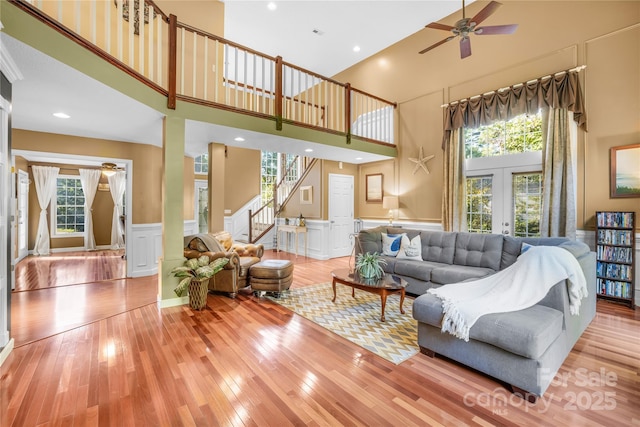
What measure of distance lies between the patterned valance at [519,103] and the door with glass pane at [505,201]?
950 mm

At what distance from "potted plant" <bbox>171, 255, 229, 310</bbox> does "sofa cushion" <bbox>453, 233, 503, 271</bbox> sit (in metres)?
3.40

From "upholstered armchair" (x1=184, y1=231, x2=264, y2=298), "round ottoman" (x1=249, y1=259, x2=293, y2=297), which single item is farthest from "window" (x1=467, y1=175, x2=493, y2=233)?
"upholstered armchair" (x1=184, y1=231, x2=264, y2=298)

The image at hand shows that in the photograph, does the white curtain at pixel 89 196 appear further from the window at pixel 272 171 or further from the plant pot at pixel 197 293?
the plant pot at pixel 197 293

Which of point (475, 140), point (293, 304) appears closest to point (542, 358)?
point (293, 304)

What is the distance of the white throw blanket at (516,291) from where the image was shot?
2205 millimetres

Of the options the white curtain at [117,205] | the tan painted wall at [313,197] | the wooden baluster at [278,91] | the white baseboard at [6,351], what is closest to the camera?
the white baseboard at [6,351]

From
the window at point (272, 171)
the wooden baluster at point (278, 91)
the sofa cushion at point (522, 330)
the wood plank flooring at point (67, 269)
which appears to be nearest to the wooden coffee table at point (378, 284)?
the sofa cushion at point (522, 330)

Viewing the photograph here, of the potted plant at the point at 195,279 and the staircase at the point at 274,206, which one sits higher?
the staircase at the point at 274,206

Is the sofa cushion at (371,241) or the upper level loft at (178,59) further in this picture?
the sofa cushion at (371,241)

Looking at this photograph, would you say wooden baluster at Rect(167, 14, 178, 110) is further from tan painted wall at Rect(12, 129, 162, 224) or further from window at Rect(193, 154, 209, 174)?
window at Rect(193, 154, 209, 174)

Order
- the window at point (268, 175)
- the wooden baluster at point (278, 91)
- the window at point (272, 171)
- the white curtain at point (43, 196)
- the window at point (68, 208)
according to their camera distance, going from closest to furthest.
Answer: the wooden baluster at point (278, 91)
the white curtain at point (43, 196)
the window at point (68, 208)
the window at point (272, 171)
the window at point (268, 175)

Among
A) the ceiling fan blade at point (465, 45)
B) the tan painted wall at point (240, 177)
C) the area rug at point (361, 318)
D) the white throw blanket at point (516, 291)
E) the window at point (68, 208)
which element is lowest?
the area rug at point (361, 318)

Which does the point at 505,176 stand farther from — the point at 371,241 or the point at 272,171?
the point at 272,171

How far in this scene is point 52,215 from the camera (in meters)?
7.47
